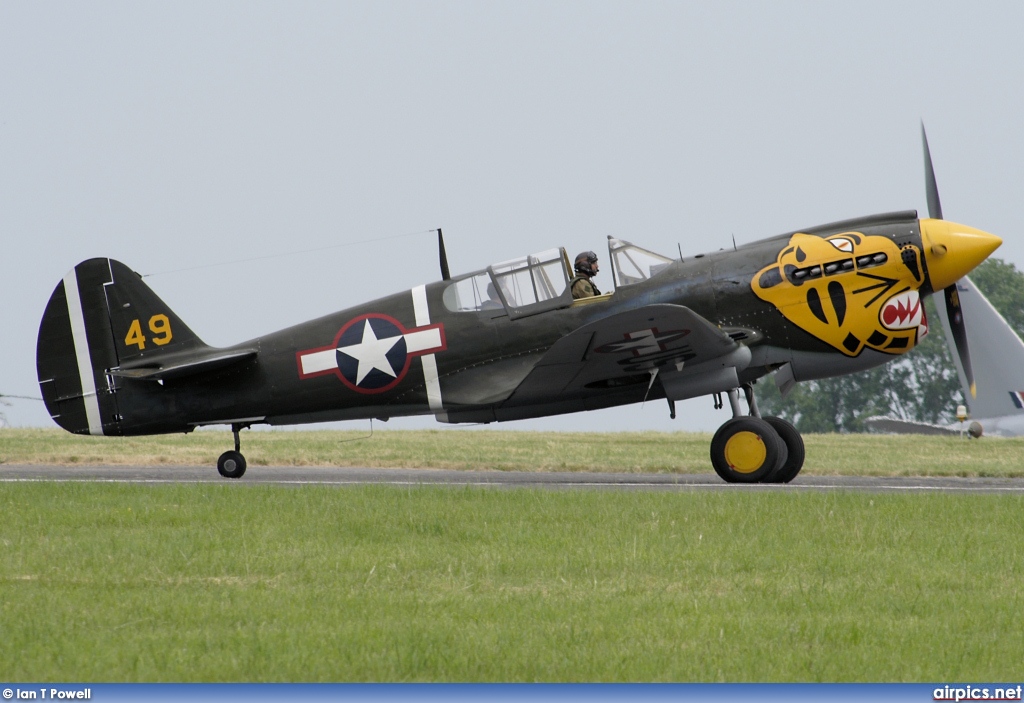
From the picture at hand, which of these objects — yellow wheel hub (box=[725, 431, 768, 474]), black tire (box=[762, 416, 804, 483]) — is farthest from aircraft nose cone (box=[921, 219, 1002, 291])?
yellow wheel hub (box=[725, 431, 768, 474])

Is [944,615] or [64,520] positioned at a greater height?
[64,520]

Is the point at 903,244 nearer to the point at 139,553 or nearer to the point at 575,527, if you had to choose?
the point at 575,527

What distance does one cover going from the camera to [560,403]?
46.6 feet

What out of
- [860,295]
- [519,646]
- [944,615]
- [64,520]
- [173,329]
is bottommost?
[944,615]

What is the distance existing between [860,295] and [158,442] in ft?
53.1

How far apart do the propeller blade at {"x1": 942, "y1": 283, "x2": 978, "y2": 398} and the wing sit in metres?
2.87

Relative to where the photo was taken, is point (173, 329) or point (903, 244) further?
point (173, 329)

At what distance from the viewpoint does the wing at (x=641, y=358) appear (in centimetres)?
1256

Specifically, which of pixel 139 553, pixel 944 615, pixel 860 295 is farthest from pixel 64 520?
pixel 860 295

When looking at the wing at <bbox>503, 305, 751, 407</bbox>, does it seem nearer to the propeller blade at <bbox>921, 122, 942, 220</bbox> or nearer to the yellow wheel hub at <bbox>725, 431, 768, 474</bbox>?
the yellow wheel hub at <bbox>725, 431, 768, 474</bbox>

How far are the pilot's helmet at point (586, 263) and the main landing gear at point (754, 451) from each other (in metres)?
2.33

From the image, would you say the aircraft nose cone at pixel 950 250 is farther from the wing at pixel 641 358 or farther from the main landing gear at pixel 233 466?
the main landing gear at pixel 233 466

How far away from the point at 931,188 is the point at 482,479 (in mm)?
7176

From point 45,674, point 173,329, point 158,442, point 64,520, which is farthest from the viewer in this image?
point 158,442
